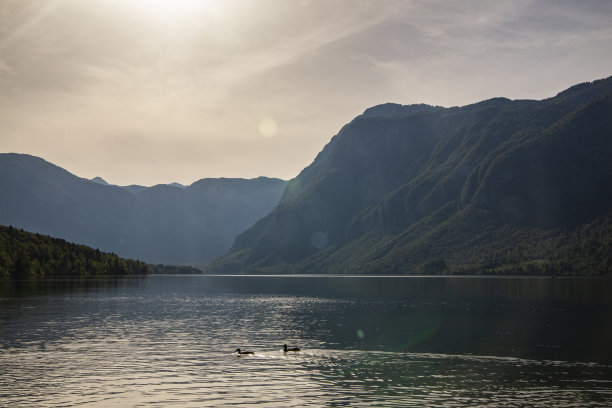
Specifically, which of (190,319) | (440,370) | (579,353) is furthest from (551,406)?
(190,319)

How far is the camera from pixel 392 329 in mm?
94812

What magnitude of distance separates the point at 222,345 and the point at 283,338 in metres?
11.1

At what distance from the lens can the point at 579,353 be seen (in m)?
69.2

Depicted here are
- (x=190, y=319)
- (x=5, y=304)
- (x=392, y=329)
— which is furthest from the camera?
(x=5, y=304)

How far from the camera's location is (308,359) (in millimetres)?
66750

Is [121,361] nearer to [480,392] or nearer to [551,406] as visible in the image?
[480,392]

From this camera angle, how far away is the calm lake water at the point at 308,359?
157 ft

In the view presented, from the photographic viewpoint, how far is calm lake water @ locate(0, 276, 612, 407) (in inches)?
1886

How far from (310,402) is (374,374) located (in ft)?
44.9

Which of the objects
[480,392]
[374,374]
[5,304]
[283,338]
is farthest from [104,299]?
[480,392]

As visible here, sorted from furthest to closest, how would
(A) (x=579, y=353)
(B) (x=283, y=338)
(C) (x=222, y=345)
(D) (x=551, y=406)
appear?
(B) (x=283, y=338), (C) (x=222, y=345), (A) (x=579, y=353), (D) (x=551, y=406)

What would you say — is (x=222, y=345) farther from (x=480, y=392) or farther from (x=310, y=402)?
(x=480, y=392)

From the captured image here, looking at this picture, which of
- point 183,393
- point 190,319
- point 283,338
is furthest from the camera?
point 190,319

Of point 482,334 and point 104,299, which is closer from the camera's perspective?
point 482,334
